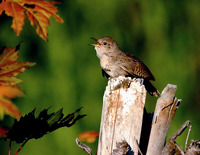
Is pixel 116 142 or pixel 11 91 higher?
pixel 11 91

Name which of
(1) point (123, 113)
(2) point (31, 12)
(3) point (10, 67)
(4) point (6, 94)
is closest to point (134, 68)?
(4) point (6, 94)

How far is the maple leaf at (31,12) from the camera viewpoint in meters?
1.97

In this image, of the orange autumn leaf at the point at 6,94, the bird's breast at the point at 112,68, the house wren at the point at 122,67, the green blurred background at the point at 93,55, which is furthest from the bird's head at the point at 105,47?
the orange autumn leaf at the point at 6,94

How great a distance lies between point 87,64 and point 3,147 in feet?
4.17

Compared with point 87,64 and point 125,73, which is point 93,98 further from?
point 125,73

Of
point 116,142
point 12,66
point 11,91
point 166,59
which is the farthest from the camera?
point 166,59

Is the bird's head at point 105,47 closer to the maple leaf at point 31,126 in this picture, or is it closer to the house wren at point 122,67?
the house wren at point 122,67

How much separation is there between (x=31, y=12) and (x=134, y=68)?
1392 mm

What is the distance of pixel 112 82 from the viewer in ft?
6.89

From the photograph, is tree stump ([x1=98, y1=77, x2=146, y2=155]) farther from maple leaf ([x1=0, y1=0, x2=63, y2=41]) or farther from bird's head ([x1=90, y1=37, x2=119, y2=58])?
bird's head ([x1=90, y1=37, x2=119, y2=58])

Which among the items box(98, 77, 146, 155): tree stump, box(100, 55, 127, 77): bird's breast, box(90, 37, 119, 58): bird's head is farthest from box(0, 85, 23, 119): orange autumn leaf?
box(98, 77, 146, 155): tree stump

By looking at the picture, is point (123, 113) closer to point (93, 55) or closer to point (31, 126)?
point (31, 126)

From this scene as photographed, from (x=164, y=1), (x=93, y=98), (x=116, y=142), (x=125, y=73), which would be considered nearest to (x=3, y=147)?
(x=93, y=98)

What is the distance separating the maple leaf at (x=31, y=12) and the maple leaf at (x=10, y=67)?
127mm
